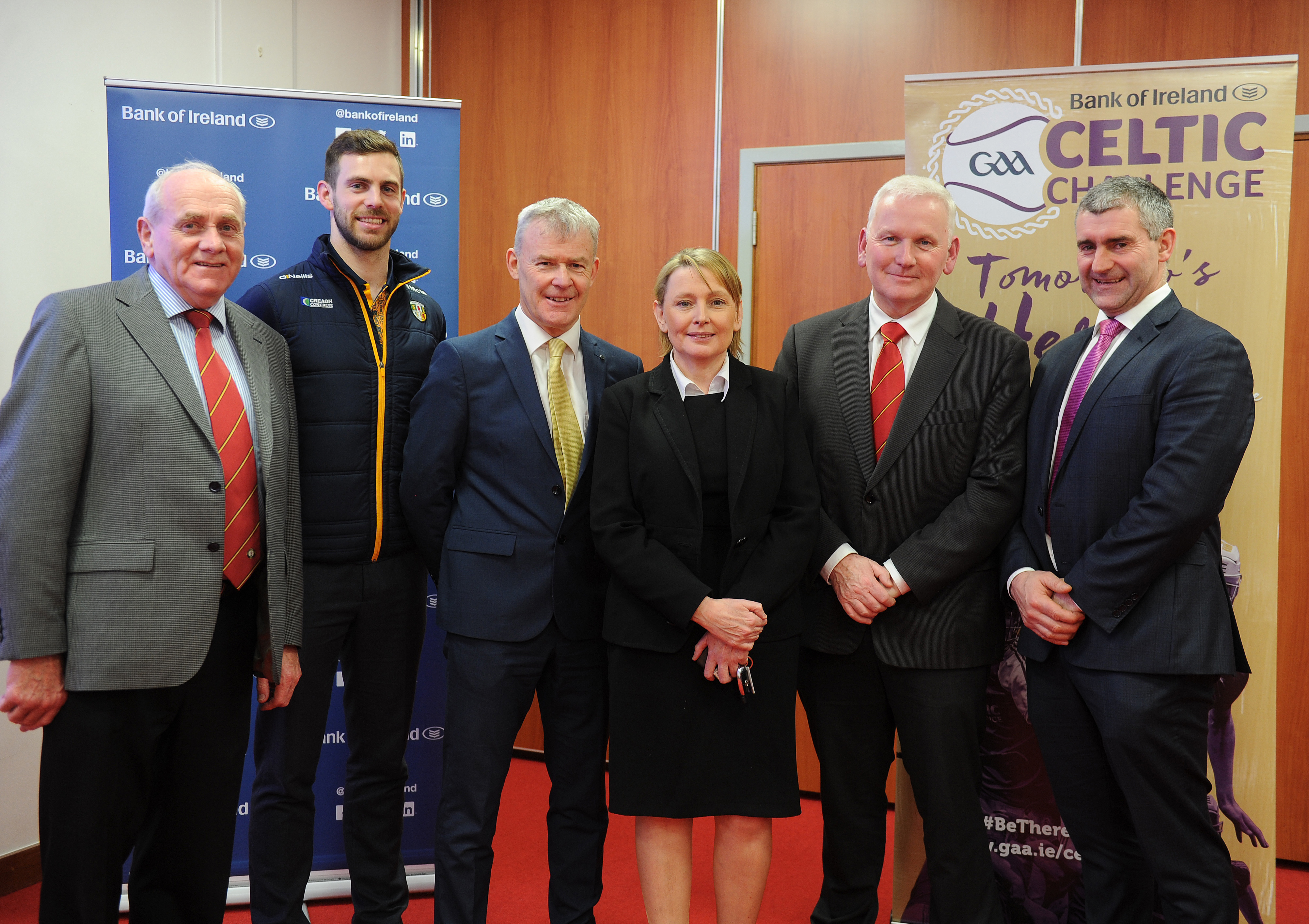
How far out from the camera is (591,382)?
249 centimetres

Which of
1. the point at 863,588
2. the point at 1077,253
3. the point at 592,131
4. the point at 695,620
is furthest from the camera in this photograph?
the point at 592,131

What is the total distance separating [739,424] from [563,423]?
458 mm

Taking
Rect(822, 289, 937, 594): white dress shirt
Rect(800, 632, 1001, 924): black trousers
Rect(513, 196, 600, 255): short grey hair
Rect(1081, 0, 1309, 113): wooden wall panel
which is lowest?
Rect(800, 632, 1001, 924): black trousers

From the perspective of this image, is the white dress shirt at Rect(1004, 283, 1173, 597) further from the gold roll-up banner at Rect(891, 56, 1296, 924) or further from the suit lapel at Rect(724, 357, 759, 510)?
the suit lapel at Rect(724, 357, 759, 510)

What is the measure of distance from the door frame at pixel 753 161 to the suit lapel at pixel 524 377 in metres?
1.56

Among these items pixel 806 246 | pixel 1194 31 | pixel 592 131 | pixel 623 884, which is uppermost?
pixel 1194 31

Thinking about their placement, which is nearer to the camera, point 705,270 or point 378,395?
point 705,270

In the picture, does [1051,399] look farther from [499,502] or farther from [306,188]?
[306,188]

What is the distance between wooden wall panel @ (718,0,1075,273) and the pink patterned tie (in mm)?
1689

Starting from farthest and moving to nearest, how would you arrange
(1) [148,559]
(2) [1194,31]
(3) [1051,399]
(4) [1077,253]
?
(2) [1194,31], (4) [1077,253], (3) [1051,399], (1) [148,559]

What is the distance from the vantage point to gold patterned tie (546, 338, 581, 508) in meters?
2.38

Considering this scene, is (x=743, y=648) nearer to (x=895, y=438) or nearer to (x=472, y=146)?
(x=895, y=438)

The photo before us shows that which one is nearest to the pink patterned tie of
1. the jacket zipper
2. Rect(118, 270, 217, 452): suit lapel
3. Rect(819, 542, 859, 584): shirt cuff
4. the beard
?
Rect(819, 542, 859, 584): shirt cuff

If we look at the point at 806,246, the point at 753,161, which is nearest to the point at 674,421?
the point at 806,246
